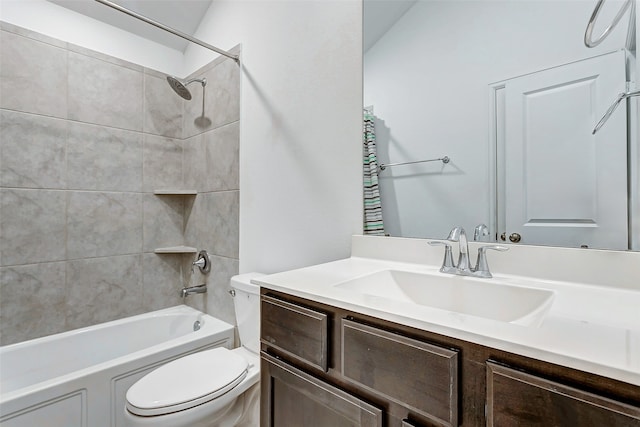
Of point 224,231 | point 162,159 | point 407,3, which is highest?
point 407,3

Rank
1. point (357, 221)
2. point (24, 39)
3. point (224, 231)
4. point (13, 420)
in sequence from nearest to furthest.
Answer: point (13, 420), point (357, 221), point (24, 39), point (224, 231)

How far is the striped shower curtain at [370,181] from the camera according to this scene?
51.6 inches

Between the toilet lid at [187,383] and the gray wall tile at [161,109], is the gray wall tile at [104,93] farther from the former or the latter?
the toilet lid at [187,383]

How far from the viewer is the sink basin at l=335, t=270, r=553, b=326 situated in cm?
80

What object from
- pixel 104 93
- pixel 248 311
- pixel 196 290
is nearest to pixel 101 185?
pixel 104 93

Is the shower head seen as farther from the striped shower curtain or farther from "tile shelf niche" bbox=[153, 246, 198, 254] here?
the striped shower curtain

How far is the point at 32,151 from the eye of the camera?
1726mm

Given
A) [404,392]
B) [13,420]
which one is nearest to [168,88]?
[13,420]

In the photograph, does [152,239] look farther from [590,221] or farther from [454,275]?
[590,221]

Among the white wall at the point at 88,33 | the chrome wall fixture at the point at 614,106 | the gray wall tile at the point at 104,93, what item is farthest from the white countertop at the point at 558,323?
the white wall at the point at 88,33

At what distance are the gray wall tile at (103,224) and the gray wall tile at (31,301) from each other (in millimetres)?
158

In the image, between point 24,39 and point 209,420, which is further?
point 24,39

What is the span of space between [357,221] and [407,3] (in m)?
0.88

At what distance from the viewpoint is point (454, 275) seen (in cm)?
96
